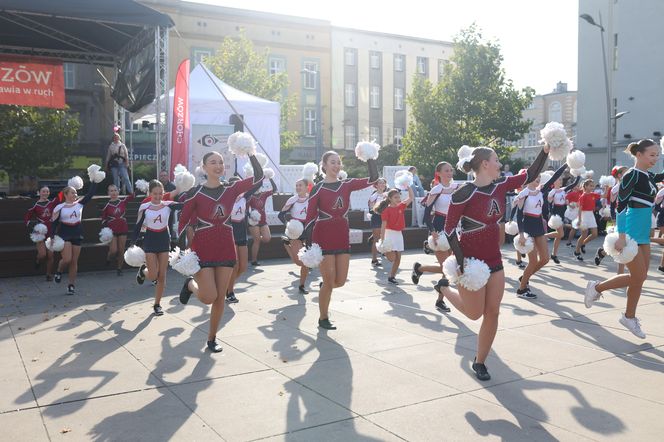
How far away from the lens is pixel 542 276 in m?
12.2

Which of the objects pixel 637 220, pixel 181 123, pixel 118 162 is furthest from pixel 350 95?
pixel 637 220

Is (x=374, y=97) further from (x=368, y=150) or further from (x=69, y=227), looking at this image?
(x=368, y=150)

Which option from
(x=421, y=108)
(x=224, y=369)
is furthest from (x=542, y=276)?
(x=421, y=108)

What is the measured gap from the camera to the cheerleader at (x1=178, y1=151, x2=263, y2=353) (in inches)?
247

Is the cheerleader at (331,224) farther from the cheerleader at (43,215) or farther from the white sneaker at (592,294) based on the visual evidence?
the cheerleader at (43,215)

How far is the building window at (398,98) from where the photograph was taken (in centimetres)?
6031

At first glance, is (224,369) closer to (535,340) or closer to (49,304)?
(535,340)

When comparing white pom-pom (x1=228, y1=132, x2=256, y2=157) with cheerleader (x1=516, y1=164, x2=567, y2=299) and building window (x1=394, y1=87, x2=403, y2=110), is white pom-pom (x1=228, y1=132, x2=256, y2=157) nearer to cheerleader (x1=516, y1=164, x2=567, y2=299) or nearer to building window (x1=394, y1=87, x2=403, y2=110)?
cheerleader (x1=516, y1=164, x2=567, y2=299)

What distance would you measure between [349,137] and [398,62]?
31.3ft

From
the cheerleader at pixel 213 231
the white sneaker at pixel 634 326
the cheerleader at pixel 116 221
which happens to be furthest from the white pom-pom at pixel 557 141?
the cheerleader at pixel 116 221

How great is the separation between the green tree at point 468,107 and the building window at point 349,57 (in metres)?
20.4

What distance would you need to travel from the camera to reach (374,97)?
59125 mm

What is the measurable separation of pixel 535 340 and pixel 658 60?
40828mm

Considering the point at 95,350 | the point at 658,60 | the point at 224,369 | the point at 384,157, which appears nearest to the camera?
the point at 224,369
